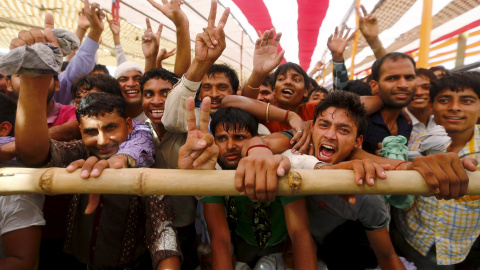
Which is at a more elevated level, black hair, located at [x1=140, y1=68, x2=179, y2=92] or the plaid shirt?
black hair, located at [x1=140, y1=68, x2=179, y2=92]

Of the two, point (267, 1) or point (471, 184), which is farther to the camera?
point (267, 1)

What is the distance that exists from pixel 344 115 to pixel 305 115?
2.71 feet

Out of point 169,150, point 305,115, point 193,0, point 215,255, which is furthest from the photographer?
point 193,0

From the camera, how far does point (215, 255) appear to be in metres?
1.27

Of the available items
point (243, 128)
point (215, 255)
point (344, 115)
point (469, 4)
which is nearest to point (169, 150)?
point (243, 128)

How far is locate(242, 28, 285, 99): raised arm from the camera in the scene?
1.94m

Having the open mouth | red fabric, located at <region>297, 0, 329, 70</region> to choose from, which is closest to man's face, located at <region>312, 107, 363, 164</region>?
the open mouth

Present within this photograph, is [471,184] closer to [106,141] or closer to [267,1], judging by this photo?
[106,141]

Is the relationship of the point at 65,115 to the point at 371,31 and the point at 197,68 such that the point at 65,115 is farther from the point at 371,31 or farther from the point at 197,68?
the point at 371,31

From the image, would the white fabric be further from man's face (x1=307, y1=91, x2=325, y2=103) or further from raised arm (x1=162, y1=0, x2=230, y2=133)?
man's face (x1=307, y1=91, x2=325, y2=103)

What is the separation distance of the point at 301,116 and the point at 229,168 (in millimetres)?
1023

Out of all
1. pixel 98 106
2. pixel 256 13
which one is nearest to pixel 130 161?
pixel 98 106

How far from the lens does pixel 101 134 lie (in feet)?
4.58

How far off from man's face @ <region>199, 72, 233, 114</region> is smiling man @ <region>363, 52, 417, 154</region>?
3.68 feet
